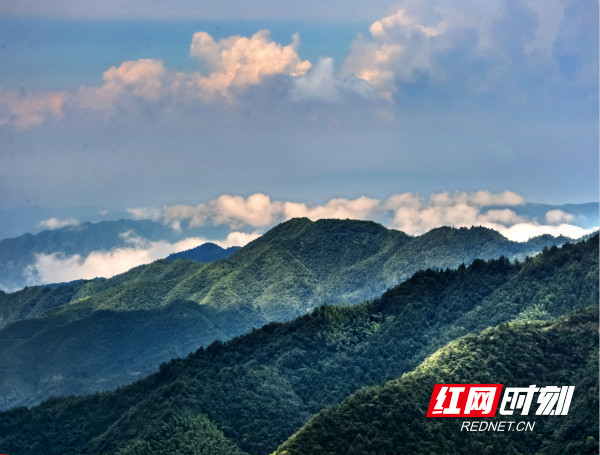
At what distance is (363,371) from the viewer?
5576 inches

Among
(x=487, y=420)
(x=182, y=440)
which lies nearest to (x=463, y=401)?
(x=487, y=420)

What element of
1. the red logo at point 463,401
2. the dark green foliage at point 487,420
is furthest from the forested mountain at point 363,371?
the red logo at point 463,401

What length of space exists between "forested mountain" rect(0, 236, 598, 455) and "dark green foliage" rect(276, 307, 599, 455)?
17 centimetres

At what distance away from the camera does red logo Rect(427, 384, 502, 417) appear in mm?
102250

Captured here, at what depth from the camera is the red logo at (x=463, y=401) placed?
10225 centimetres

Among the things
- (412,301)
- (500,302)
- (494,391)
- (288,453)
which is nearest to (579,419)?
(494,391)

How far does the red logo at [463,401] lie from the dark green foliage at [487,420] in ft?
3.10

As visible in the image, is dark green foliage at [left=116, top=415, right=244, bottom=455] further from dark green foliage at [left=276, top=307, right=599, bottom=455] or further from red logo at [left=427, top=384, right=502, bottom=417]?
red logo at [left=427, top=384, right=502, bottom=417]

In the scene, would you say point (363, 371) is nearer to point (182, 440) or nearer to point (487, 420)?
point (182, 440)

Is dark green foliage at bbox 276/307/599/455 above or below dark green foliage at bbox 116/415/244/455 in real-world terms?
above

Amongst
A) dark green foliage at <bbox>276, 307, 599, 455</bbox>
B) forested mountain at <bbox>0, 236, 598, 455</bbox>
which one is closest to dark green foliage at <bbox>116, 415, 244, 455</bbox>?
forested mountain at <bbox>0, 236, 598, 455</bbox>

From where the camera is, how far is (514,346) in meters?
116

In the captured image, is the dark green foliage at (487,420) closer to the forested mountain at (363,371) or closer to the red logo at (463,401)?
the forested mountain at (363,371)

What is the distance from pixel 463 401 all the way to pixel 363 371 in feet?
117
